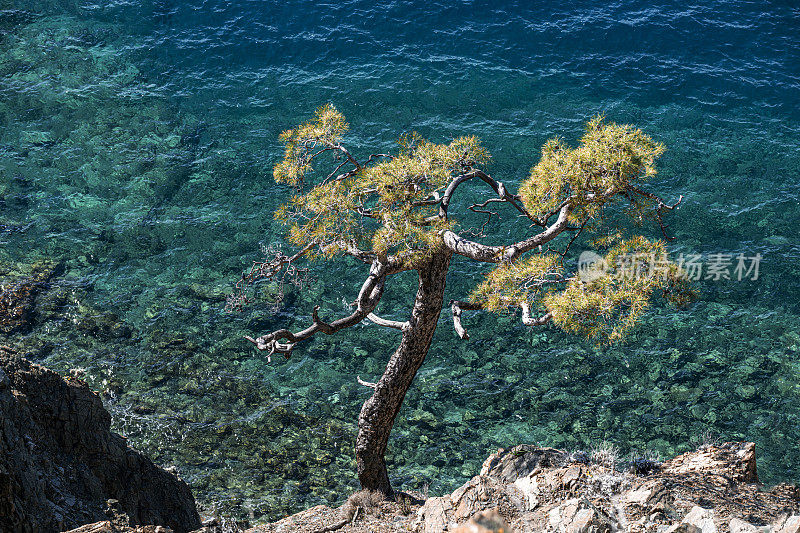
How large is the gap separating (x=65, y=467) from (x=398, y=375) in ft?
23.2

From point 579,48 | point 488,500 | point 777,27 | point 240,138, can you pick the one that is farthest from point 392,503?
point 777,27

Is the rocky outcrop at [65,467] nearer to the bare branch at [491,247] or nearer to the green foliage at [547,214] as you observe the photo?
the green foliage at [547,214]

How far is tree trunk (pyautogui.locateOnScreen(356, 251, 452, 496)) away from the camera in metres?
14.3

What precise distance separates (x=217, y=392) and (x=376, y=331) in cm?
584

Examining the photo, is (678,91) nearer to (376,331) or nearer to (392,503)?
(376,331)

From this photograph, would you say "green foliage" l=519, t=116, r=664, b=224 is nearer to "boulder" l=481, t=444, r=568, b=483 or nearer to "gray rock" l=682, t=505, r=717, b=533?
"boulder" l=481, t=444, r=568, b=483

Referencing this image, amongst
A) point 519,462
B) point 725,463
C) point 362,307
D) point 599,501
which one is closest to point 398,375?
point 362,307

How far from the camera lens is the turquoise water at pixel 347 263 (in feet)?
66.0

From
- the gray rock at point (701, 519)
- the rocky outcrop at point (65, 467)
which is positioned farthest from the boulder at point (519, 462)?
the rocky outcrop at point (65, 467)

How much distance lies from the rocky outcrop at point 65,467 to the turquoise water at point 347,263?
3054 mm

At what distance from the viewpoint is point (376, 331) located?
935 inches

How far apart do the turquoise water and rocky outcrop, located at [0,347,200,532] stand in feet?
10.0

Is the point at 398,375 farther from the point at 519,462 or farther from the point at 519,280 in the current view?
the point at 519,280

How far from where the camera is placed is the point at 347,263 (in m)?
26.5
